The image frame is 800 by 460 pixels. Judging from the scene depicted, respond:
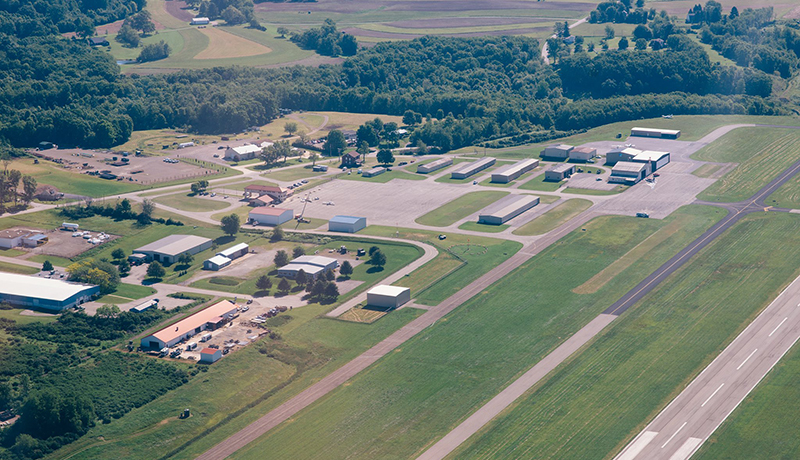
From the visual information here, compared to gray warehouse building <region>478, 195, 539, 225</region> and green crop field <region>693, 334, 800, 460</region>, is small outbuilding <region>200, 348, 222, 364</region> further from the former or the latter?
gray warehouse building <region>478, 195, 539, 225</region>

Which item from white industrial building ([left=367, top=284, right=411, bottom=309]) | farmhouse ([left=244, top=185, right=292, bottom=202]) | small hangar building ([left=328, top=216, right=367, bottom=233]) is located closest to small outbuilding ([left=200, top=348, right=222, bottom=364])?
white industrial building ([left=367, top=284, right=411, bottom=309])

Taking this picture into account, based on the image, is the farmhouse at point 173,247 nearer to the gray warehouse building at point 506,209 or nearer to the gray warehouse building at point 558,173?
the gray warehouse building at point 506,209

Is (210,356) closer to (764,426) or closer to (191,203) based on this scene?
(764,426)

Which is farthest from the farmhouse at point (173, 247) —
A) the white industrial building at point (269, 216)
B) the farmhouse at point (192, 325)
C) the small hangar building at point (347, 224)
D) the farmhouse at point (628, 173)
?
the farmhouse at point (628, 173)

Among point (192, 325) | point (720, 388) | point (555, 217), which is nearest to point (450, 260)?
point (555, 217)

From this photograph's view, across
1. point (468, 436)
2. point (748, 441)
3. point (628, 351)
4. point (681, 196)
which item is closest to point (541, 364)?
point (628, 351)

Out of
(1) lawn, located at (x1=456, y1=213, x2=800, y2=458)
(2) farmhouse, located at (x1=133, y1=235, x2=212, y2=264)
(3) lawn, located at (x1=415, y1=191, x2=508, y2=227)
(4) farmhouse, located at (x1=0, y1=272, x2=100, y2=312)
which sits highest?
(4) farmhouse, located at (x1=0, y1=272, x2=100, y2=312)
